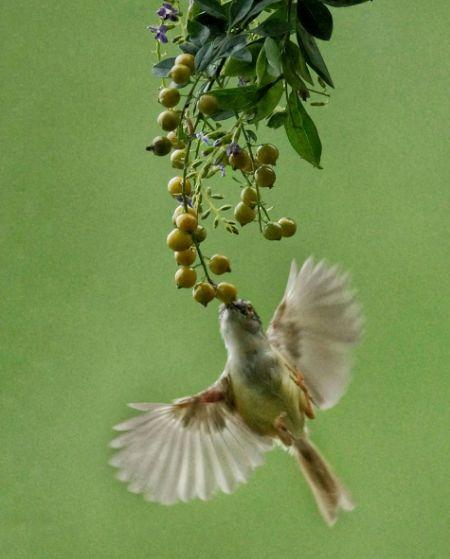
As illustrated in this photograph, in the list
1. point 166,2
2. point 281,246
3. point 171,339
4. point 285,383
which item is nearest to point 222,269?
point 166,2

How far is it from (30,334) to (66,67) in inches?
26.4

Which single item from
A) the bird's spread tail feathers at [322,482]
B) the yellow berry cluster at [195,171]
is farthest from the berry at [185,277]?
the bird's spread tail feathers at [322,482]

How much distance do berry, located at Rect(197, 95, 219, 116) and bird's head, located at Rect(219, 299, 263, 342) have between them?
43cm

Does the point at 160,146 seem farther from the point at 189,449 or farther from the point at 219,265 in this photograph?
the point at 189,449

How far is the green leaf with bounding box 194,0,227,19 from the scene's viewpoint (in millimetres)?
663

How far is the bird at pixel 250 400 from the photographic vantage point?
110 cm

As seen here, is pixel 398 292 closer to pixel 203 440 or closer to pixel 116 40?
pixel 116 40

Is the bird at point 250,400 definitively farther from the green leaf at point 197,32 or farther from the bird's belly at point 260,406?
the green leaf at point 197,32

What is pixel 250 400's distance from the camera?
3.73 feet

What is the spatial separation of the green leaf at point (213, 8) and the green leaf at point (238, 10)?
1 centimetres

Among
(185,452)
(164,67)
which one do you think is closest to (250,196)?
(164,67)

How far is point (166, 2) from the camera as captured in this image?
27.8 inches

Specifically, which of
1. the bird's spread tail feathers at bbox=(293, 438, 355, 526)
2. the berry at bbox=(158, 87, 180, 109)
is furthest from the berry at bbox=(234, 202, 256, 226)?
the bird's spread tail feathers at bbox=(293, 438, 355, 526)

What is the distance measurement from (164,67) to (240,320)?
44cm
